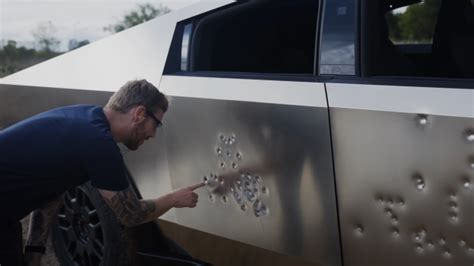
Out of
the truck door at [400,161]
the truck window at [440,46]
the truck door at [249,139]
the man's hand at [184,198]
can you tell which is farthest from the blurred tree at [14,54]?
the truck door at [400,161]

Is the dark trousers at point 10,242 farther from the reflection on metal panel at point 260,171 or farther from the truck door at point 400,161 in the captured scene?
the truck door at point 400,161

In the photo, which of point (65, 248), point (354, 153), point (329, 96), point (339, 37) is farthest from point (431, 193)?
point (65, 248)

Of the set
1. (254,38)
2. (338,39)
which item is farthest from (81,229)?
(338,39)

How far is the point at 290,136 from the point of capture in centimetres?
210

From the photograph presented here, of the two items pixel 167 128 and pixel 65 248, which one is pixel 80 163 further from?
pixel 65 248

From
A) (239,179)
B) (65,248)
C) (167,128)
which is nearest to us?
(239,179)

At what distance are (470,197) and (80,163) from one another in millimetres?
1314

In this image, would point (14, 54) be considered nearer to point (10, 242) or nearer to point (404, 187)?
point (10, 242)

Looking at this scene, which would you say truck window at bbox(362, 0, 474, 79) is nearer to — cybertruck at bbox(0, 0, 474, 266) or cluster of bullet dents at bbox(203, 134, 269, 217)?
cybertruck at bbox(0, 0, 474, 266)

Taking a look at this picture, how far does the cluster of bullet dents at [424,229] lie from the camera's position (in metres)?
1.71

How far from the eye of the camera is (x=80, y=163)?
7.07ft

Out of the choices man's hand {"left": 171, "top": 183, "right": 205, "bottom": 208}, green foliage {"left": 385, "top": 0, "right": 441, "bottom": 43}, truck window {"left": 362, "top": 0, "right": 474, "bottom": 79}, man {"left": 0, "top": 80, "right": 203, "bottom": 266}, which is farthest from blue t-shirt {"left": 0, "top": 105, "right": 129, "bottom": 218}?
green foliage {"left": 385, "top": 0, "right": 441, "bottom": 43}

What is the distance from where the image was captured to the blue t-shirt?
6.84 feet

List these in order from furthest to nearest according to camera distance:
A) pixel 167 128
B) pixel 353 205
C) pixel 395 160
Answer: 1. pixel 167 128
2. pixel 353 205
3. pixel 395 160
